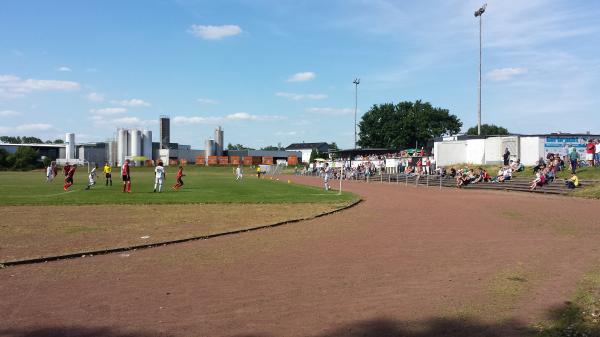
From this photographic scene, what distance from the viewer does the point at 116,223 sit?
14664 millimetres

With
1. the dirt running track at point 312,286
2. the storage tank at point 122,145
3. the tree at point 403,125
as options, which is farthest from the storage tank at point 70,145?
the dirt running track at point 312,286

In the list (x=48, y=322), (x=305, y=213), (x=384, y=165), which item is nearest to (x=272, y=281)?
(x=48, y=322)

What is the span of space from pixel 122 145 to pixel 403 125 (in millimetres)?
62323

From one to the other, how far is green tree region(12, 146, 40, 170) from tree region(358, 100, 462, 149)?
229 feet

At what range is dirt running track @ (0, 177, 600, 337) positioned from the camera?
5.79 meters

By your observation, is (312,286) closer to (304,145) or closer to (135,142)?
(135,142)

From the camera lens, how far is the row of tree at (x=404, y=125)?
112 meters

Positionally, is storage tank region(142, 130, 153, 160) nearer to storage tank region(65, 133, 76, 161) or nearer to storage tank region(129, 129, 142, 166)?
storage tank region(129, 129, 142, 166)

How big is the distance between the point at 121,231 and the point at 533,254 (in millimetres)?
9586

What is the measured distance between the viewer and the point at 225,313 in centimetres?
622

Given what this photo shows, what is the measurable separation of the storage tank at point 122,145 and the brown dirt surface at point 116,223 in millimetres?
98077

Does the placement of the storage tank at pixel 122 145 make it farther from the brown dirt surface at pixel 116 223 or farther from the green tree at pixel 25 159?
the brown dirt surface at pixel 116 223

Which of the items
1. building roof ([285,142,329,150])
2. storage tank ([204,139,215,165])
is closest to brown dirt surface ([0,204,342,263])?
storage tank ([204,139,215,165])

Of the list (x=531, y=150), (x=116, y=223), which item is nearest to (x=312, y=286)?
(x=116, y=223)
